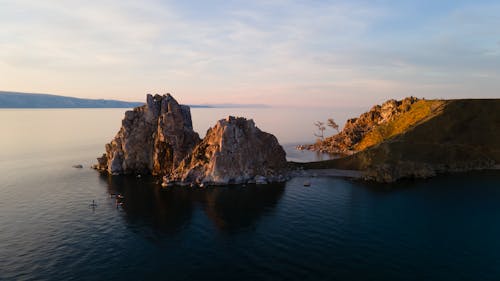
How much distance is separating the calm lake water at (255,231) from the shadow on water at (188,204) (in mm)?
408

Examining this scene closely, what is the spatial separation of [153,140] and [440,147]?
5514 inches

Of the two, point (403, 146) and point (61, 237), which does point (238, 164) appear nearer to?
point (61, 237)

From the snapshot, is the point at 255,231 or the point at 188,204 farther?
the point at 188,204

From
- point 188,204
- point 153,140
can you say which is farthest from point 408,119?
point 188,204

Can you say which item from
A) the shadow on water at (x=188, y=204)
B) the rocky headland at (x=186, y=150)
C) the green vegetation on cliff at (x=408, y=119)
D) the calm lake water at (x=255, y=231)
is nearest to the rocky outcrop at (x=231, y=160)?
the rocky headland at (x=186, y=150)

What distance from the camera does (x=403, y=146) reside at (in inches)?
5576

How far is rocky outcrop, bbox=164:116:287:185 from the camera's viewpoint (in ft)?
394

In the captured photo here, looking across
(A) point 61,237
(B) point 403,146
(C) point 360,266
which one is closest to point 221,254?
(C) point 360,266

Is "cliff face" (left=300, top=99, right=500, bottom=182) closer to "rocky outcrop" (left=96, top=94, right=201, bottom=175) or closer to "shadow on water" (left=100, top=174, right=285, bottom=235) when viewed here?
"shadow on water" (left=100, top=174, right=285, bottom=235)

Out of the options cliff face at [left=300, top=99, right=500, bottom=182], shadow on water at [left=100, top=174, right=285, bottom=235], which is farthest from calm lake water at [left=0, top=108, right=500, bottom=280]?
cliff face at [left=300, top=99, right=500, bottom=182]

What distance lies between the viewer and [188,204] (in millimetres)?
96438

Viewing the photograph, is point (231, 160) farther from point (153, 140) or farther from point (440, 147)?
point (440, 147)

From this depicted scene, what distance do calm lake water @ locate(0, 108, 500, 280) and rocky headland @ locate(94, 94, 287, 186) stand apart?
1078 cm

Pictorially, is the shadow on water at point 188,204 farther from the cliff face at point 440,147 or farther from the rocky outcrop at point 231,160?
the cliff face at point 440,147
